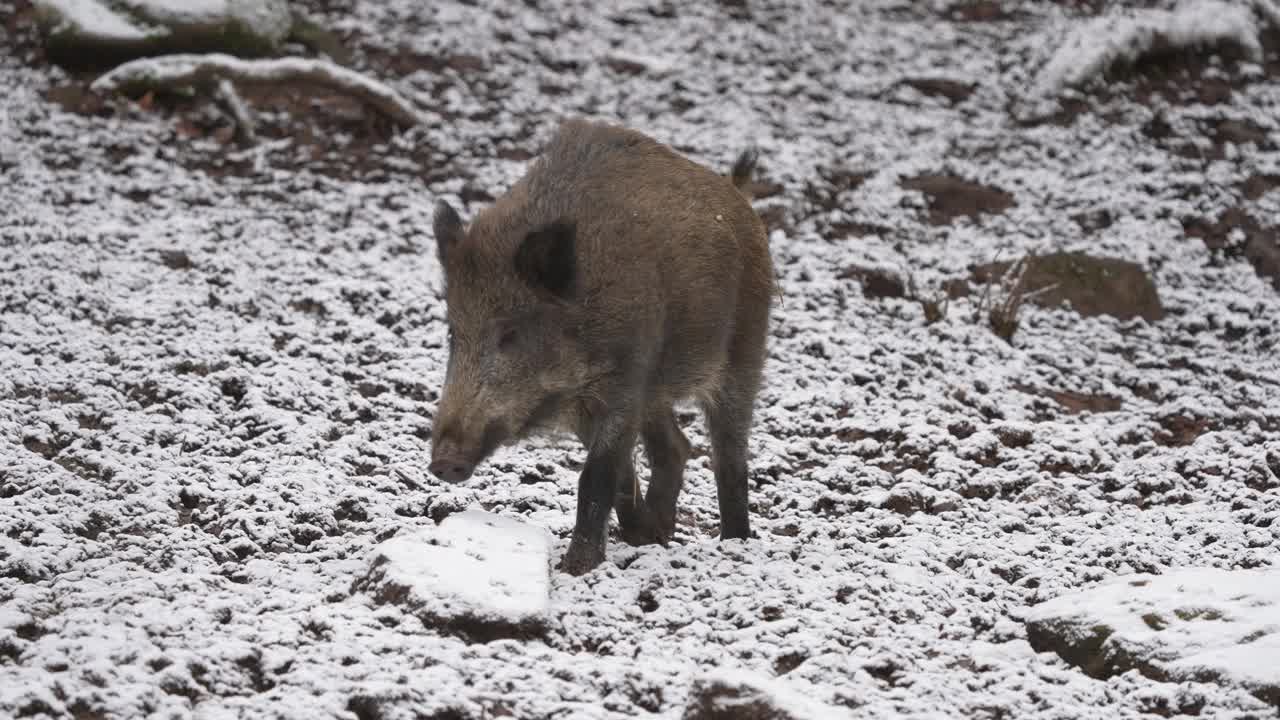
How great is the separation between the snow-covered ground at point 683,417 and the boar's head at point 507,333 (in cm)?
39

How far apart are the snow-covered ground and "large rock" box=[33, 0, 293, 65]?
0.33m

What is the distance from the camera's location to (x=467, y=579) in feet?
13.5

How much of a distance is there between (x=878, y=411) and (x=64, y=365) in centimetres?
398

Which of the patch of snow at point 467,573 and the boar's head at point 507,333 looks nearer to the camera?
the patch of snow at point 467,573

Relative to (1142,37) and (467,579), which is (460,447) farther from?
(1142,37)

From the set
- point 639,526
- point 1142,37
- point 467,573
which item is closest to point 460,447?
point 467,573

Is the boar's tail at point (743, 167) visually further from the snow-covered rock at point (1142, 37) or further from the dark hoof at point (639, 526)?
the snow-covered rock at point (1142, 37)

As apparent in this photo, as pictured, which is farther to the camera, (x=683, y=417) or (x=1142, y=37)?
(x=1142, y=37)

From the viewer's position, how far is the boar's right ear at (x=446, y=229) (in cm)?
459

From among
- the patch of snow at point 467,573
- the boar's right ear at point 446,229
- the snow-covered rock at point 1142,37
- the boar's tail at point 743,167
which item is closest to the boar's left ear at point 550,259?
the boar's right ear at point 446,229

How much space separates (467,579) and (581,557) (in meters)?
0.62

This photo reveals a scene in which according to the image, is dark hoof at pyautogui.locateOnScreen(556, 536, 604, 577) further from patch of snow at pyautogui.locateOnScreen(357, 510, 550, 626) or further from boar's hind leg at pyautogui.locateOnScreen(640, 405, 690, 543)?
boar's hind leg at pyautogui.locateOnScreen(640, 405, 690, 543)

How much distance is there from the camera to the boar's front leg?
15.1ft

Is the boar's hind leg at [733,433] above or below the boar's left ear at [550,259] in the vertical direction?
below
